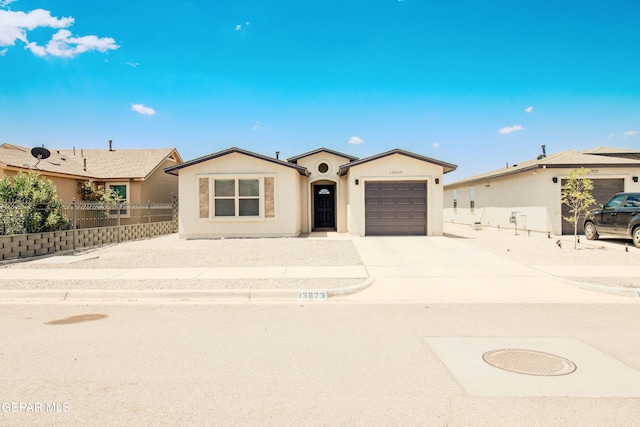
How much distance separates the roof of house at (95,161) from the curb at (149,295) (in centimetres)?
978

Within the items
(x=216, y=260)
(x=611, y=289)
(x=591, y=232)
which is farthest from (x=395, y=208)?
(x=611, y=289)

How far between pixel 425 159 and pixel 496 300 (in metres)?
10.7

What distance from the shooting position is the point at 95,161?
72.3 feet

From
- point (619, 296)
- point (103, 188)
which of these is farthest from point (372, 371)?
point (103, 188)

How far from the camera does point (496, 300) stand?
7031 millimetres

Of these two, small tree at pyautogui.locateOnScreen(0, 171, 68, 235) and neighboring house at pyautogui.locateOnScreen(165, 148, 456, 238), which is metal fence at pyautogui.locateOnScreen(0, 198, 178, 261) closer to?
small tree at pyautogui.locateOnScreen(0, 171, 68, 235)

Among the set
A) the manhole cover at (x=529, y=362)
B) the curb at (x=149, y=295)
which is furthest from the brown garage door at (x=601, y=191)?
the manhole cover at (x=529, y=362)

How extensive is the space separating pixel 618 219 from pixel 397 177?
800 cm

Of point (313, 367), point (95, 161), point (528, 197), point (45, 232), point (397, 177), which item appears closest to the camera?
point (313, 367)

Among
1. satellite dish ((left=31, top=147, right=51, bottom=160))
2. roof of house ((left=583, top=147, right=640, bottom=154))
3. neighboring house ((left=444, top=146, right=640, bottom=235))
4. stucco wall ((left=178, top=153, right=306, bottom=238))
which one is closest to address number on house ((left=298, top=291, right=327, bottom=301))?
stucco wall ((left=178, top=153, right=306, bottom=238))

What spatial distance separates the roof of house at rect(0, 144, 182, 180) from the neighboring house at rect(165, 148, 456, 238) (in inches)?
182

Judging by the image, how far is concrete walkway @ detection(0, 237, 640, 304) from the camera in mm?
7199

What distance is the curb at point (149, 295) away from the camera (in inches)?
285

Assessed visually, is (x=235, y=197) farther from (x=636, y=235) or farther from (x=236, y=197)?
(x=636, y=235)
